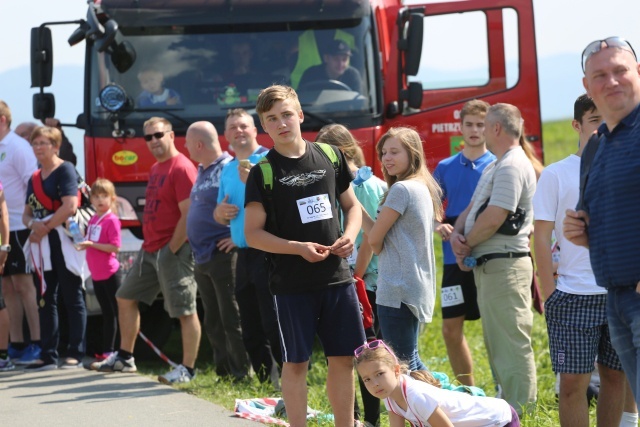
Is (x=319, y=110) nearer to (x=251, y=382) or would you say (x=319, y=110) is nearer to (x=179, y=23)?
(x=179, y=23)

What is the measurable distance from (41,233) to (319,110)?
2586mm

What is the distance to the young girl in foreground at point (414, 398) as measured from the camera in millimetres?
4910

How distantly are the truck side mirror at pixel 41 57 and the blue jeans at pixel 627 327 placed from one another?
717cm

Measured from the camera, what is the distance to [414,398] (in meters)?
4.92

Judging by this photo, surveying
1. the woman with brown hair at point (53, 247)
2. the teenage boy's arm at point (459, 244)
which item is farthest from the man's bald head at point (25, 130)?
the teenage boy's arm at point (459, 244)

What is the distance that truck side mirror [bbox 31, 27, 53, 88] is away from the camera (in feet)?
33.3

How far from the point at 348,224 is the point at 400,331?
0.67 metres

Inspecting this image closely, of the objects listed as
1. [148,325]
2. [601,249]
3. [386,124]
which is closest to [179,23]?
[386,124]

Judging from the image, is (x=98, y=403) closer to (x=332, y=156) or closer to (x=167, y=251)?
(x=167, y=251)

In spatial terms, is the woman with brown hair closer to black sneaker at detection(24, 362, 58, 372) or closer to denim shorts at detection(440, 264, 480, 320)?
black sneaker at detection(24, 362, 58, 372)

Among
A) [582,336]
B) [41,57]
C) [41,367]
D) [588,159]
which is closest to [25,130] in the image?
[41,57]

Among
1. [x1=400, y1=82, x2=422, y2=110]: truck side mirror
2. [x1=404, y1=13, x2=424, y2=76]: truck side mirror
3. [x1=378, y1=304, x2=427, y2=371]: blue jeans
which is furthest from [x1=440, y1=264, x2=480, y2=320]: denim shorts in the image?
[x1=404, y1=13, x2=424, y2=76]: truck side mirror

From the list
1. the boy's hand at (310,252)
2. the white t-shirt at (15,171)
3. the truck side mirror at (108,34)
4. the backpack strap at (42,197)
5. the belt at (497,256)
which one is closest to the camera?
the boy's hand at (310,252)

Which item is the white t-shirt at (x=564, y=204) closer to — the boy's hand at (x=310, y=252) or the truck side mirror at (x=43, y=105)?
the boy's hand at (x=310, y=252)
